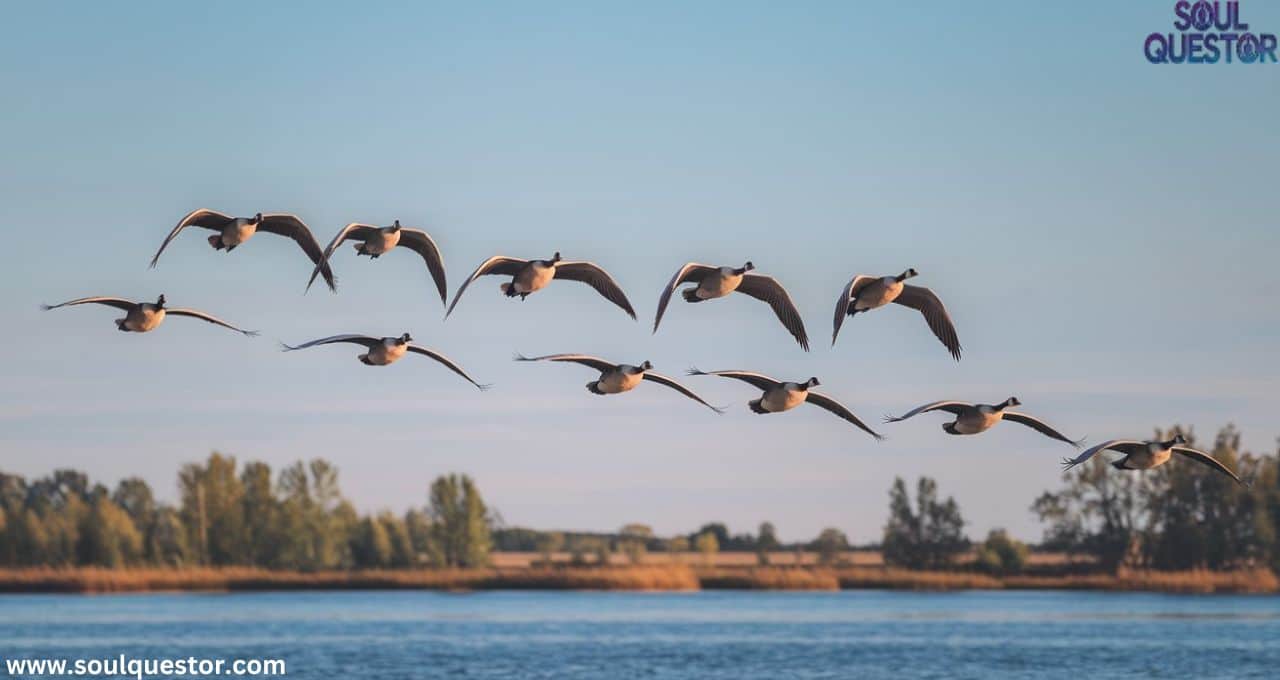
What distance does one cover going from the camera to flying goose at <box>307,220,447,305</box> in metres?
21.3

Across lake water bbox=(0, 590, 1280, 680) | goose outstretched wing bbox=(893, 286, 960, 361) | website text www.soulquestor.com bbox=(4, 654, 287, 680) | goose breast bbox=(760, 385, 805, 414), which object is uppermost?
goose outstretched wing bbox=(893, 286, 960, 361)

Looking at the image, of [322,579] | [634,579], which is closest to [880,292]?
[634,579]

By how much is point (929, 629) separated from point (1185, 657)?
67.4 feet

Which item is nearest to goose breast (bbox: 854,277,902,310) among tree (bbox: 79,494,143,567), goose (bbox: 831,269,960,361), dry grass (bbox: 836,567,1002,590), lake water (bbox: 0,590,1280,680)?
goose (bbox: 831,269,960,361)

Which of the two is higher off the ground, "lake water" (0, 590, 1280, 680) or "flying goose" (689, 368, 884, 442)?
"flying goose" (689, 368, 884, 442)

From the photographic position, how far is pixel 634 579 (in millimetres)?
105625

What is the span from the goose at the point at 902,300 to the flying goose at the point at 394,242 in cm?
500

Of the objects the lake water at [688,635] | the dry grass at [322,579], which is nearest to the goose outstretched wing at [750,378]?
the lake water at [688,635]

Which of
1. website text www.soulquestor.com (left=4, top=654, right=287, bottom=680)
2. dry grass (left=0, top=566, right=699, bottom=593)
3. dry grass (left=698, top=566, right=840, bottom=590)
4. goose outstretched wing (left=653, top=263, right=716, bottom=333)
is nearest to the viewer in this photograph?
goose outstretched wing (left=653, top=263, right=716, bottom=333)

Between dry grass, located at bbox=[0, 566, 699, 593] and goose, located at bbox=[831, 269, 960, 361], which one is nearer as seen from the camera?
goose, located at bbox=[831, 269, 960, 361]

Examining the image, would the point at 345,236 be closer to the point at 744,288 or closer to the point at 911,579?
the point at 744,288

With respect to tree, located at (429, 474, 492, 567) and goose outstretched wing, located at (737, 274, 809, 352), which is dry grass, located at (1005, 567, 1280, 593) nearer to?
tree, located at (429, 474, 492, 567)

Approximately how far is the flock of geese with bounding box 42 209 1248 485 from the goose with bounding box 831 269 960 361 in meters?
0.01

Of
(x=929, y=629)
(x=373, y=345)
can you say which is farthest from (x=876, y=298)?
(x=929, y=629)
